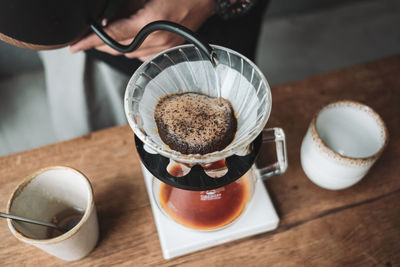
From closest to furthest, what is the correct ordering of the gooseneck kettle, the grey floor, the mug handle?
the gooseneck kettle, the mug handle, the grey floor

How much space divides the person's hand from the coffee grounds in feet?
0.47

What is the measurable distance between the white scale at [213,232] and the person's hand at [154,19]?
27 cm

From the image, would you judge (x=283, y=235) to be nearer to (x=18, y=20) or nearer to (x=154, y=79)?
(x=154, y=79)

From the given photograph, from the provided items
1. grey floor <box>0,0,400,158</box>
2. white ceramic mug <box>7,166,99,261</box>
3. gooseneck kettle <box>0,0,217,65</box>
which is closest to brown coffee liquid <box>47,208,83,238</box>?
white ceramic mug <box>7,166,99,261</box>

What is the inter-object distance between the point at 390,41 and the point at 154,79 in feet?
5.01

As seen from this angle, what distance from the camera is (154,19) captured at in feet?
1.75

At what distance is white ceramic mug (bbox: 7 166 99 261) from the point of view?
0.47 metres

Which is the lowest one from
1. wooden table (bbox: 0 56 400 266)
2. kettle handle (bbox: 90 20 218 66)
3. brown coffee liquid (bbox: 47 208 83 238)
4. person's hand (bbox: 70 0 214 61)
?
wooden table (bbox: 0 56 400 266)

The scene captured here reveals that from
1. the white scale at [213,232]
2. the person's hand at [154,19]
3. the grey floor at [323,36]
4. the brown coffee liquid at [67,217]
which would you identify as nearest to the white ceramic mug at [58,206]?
the brown coffee liquid at [67,217]

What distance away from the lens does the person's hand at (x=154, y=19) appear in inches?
20.7

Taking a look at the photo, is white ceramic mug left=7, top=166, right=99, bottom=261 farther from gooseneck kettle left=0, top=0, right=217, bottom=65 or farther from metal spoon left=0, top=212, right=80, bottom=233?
gooseneck kettle left=0, top=0, right=217, bottom=65

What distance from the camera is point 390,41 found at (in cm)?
159

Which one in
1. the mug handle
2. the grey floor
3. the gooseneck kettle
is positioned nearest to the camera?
the gooseneck kettle

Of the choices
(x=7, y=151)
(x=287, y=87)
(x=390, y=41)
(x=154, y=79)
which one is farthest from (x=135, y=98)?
(x=390, y=41)
